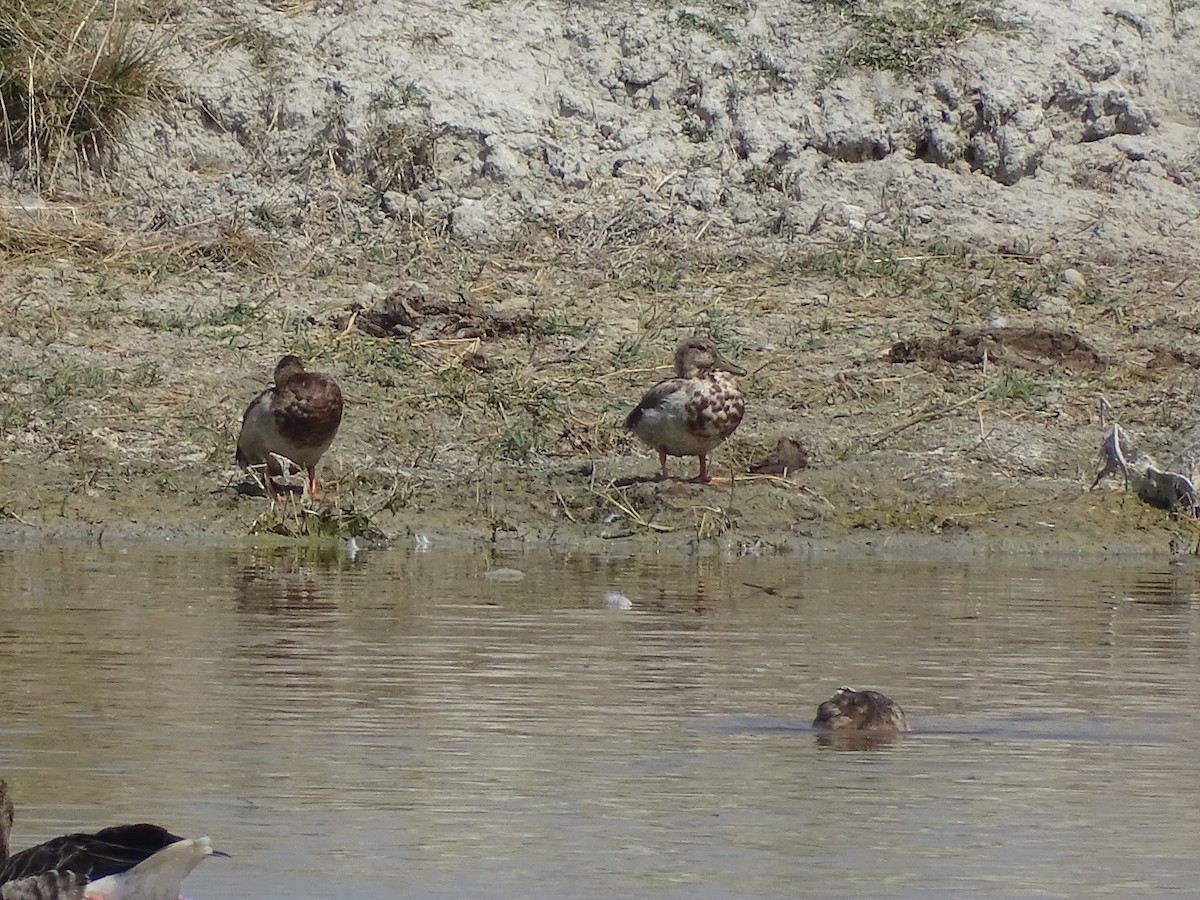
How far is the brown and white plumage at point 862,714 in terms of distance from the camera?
7.05 m

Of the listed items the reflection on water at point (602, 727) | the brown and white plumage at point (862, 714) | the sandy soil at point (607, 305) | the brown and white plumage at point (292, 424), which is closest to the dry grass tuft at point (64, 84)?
the sandy soil at point (607, 305)

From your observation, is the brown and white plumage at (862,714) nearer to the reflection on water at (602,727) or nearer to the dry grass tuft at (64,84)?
the reflection on water at (602,727)

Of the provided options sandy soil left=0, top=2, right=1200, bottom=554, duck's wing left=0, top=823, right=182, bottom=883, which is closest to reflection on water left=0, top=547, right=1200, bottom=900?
duck's wing left=0, top=823, right=182, bottom=883

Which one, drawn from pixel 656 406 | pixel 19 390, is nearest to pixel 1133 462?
pixel 656 406

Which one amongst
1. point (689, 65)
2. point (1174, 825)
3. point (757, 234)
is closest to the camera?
point (1174, 825)

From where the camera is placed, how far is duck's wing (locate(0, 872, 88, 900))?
4715mm

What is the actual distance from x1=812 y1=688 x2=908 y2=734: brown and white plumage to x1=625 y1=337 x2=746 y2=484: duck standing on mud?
5.01 m

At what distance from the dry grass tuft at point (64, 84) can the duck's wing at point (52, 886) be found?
1181cm

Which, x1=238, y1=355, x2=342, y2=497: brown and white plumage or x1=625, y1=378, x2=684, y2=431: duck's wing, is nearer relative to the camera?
x1=238, y1=355, x2=342, y2=497: brown and white plumage

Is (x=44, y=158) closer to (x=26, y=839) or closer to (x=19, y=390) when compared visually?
(x=19, y=390)

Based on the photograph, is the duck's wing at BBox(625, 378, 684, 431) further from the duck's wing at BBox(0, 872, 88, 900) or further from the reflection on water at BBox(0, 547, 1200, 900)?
the duck's wing at BBox(0, 872, 88, 900)

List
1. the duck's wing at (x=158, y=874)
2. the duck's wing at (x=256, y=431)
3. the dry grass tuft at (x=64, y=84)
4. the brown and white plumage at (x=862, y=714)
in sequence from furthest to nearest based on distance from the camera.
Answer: the dry grass tuft at (x=64, y=84) → the duck's wing at (x=256, y=431) → the brown and white plumage at (x=862, y=714) → the duck's wing at (x=158, y=874)

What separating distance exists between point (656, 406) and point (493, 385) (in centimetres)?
139

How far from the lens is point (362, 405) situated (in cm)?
1334
